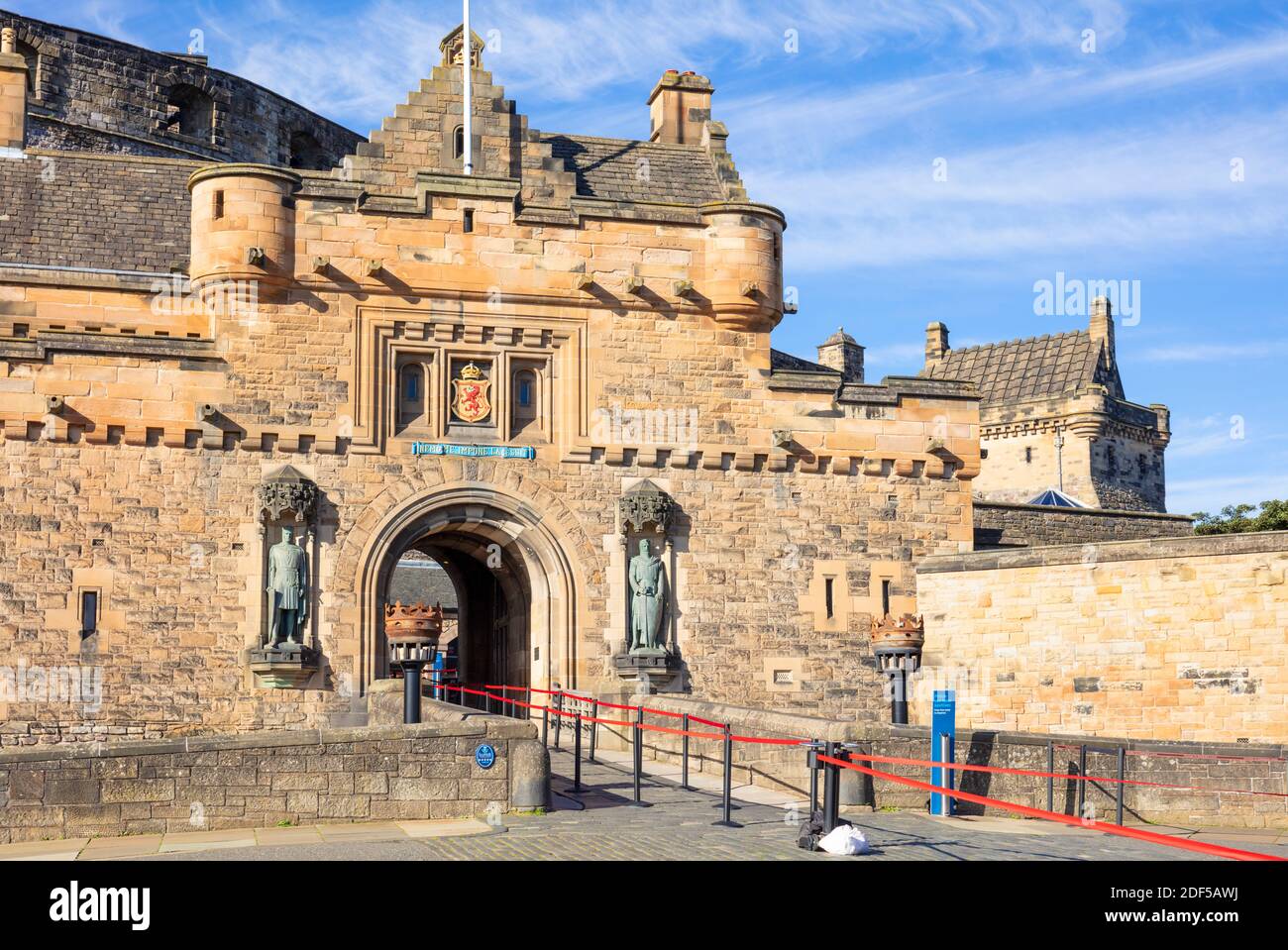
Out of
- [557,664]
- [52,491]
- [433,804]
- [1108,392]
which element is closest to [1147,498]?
[1108,392]

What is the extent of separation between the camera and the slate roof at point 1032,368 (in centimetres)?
6141

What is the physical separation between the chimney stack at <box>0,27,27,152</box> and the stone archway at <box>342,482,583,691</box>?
37.4ft

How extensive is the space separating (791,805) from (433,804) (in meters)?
3.69

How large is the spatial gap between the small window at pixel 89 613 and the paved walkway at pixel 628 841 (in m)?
10.0

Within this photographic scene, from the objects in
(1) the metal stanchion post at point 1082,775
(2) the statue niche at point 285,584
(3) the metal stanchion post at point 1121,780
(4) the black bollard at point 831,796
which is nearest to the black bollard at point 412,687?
(4) the black bollard at point 831,796

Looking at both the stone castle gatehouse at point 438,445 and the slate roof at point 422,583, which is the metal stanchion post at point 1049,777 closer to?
the stone castle gatehouse at point 438,445

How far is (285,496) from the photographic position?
81.3 feet

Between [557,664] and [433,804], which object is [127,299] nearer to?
[557,664]

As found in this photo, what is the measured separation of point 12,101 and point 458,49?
8521 mm

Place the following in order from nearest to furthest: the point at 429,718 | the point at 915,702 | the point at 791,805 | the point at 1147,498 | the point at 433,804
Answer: the point at 433,804 < the point at 791,805 < the point at 429,718 < the point at 915,702 < the point at 1147,498

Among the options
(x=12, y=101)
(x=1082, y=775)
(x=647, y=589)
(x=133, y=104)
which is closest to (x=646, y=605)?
(x=647, y=589)

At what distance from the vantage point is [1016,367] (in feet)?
211

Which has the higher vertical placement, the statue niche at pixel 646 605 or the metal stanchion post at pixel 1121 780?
the statue niche at pixel 646 605

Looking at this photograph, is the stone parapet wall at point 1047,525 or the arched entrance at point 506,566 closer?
the arched entrance at point 506,566
